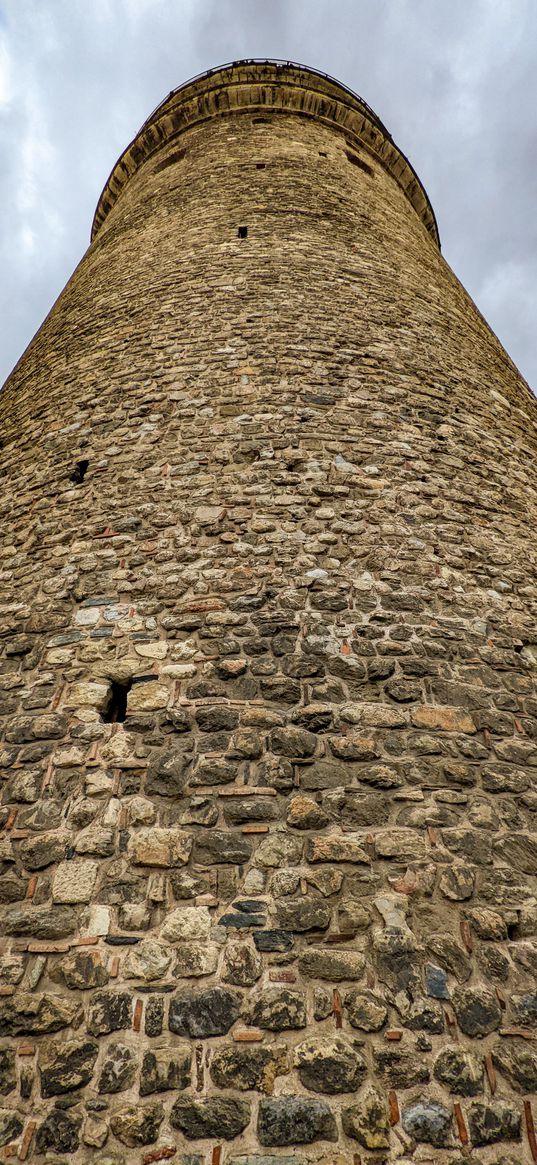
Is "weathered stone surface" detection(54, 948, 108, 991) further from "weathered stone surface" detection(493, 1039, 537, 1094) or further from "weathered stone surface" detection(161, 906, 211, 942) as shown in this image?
"weathered stone surface" detection(493, 1039, 537, 1094)

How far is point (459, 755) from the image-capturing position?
104 inches

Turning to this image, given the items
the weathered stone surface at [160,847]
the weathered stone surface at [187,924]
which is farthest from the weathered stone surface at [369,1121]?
the weathered stone surface at [160,847]

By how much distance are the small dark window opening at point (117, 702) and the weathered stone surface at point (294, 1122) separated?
158 centimetres

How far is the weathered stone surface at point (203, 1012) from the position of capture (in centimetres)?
195

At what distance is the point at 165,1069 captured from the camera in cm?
189

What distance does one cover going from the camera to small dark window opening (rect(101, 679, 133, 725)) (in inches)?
112

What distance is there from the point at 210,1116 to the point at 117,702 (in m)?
1.62

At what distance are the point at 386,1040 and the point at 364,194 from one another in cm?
776

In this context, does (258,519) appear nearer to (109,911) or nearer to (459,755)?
(459,755)

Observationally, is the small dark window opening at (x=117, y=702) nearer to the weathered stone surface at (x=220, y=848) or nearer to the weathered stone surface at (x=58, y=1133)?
the weathered stone surface at (x=220, y=848)

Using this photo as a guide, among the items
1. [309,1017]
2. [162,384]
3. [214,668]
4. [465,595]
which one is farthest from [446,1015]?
[162,384]

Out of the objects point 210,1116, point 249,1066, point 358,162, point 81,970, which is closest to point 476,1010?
point 249,1066

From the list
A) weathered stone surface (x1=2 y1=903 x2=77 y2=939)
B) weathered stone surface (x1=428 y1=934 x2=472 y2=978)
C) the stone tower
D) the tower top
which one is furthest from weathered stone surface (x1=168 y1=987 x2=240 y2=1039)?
the tower top

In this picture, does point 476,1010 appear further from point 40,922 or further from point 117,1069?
point 40,922
